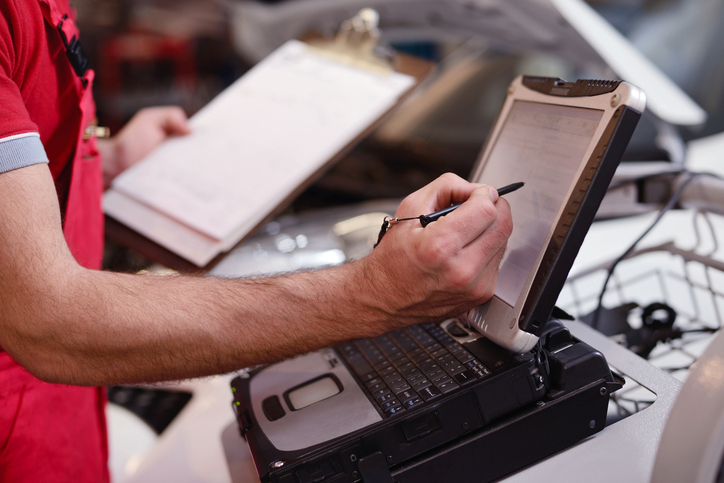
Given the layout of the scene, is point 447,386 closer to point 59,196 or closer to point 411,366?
point 411,366

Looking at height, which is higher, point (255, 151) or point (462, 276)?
point (462, 276)

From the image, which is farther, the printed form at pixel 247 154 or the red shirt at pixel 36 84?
the printed form at pixel 247 154

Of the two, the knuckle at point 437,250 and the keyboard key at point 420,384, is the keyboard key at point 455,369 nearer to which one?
the keyboard key at point 420,384

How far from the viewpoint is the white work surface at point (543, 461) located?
0.51m

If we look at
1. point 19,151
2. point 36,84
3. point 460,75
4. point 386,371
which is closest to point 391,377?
point 386,371

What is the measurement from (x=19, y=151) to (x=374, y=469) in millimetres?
456

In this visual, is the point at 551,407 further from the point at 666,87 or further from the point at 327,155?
the point at 666,87

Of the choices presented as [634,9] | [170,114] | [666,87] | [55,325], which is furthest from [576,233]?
[634,9]

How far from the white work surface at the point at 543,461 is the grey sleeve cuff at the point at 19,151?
1.42 ft

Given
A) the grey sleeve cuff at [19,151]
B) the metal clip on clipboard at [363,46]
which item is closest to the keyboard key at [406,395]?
the grey sleeve cuff at [19,151]

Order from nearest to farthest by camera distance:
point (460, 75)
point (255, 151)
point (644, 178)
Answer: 1. point (644, 178)
2. point (255, 151)
3. point (460, 75)

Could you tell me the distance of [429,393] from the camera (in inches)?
20.5

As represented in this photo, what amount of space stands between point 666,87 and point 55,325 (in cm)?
109

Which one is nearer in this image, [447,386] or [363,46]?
[447,386]
